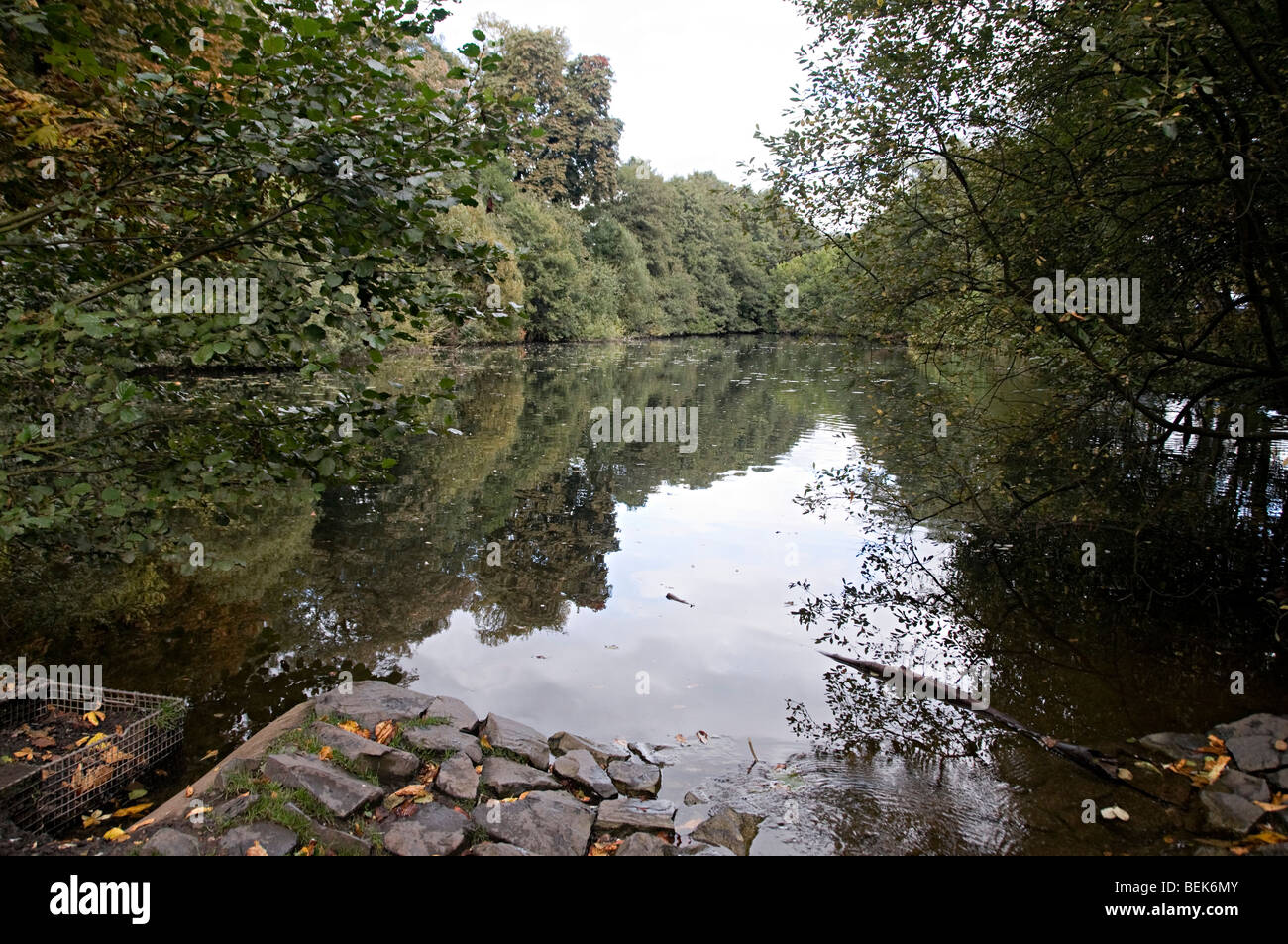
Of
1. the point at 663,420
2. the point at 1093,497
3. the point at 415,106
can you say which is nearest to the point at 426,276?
the point at 415,106

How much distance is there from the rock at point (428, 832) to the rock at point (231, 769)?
110cm

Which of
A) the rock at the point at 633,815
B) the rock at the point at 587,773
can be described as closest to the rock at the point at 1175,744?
the rock at the point at 633,815

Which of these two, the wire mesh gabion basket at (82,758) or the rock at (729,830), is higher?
the wire mesh gabion basket at (82,758)

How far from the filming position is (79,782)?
15.4ft

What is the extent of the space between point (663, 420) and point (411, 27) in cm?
1942

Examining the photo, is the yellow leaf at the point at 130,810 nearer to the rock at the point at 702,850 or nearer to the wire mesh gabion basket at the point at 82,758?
the wire mesh gabion basket at the point at 82,758

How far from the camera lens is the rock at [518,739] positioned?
17.8 ft

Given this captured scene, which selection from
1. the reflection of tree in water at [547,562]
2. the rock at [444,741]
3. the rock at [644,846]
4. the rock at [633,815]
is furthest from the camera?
the reflection of tree in water at [547,562]

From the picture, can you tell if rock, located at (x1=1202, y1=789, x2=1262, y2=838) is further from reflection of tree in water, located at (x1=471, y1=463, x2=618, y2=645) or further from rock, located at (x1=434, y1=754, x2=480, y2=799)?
reflection of tree in water, located at (x1=471, y1=463, x2=618, y2=645)

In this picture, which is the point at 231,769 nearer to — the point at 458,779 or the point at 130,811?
the point at 130,811

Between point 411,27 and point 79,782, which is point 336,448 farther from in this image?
point 79,782

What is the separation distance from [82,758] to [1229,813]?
7426mm

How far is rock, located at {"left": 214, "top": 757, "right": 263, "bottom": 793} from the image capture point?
4.56 m

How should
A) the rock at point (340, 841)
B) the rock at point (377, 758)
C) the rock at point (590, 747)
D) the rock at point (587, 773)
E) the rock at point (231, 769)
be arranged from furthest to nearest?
the rock at point (590, 747), the rock at point (587, 773), the rock at point (377, 758), the rock at point (231, 769), the rock at point (340, 841)
